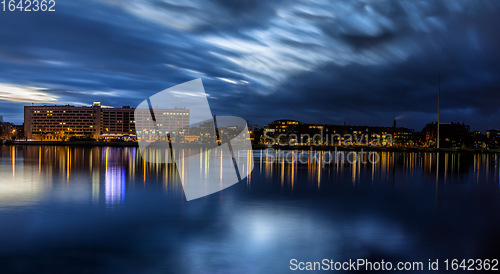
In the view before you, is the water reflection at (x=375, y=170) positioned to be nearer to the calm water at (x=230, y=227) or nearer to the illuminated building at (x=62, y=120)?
the calm water at (x=230, y=227)

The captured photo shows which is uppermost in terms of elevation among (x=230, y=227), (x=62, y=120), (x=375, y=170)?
A: (x=62, y=120)

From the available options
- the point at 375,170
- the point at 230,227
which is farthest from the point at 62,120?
the point at 230,227

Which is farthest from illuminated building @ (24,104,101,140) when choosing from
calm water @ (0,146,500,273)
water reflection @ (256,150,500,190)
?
calm water @ (0,146,500,273)

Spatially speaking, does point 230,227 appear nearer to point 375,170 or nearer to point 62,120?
point 375,170

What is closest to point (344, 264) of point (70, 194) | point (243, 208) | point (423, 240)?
point (423, 240)

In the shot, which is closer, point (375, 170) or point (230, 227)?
point (230, 227)

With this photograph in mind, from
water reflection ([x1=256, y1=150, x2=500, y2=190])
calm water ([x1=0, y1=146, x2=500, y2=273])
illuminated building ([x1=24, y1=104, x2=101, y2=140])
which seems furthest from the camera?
illuminated building ([x1=24, y1=104, x2=101, y2=140])

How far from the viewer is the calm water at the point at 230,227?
26.1ft

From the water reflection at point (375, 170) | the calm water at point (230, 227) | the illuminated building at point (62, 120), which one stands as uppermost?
the illuminated building at point (62, 120)

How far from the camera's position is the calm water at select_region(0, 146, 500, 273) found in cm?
795

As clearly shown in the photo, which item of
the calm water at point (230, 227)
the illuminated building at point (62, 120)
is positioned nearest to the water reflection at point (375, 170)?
the calm water at point (230, 227)

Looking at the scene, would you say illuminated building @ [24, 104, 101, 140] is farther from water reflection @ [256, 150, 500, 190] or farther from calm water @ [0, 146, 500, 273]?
calm water @ [0, 146, 500, 273]

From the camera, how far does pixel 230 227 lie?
10.9m

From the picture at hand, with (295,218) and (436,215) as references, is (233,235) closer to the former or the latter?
(295,218)
